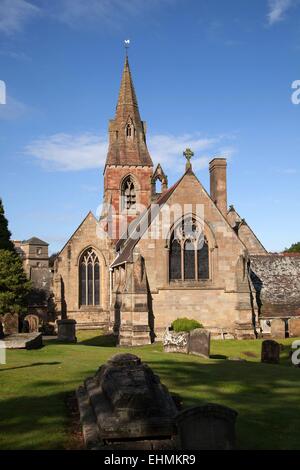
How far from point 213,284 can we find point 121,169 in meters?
27.2

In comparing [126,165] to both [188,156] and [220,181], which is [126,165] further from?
[188,156]

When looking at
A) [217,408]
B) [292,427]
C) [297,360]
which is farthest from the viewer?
[297,360]

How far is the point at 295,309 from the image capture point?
35000mm

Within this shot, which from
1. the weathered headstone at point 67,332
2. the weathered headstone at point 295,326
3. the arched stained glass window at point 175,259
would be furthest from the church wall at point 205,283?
the weathered headstone at point 67,332

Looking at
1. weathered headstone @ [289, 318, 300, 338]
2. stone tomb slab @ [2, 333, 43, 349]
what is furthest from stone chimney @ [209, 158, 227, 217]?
stone tomb slab @ [2, 333, 43, 349]

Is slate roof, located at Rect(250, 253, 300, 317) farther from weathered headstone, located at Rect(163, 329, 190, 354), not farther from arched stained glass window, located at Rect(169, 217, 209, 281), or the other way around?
weathered headstone, located at Rect(163, 329, 190, 354)

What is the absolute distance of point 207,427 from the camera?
7949 mm

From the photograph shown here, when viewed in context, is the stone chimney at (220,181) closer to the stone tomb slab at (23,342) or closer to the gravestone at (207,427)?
the stone tomb slab at (23,342)

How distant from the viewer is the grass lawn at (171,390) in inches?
377

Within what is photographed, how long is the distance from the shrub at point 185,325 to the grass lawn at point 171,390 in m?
7.80

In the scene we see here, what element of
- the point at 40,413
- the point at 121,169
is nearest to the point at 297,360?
→ the point at 40,413

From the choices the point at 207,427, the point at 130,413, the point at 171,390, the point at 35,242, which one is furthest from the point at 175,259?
the point at 35,242

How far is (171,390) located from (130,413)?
4.61 m

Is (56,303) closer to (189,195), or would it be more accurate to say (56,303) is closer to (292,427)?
(189,195)
